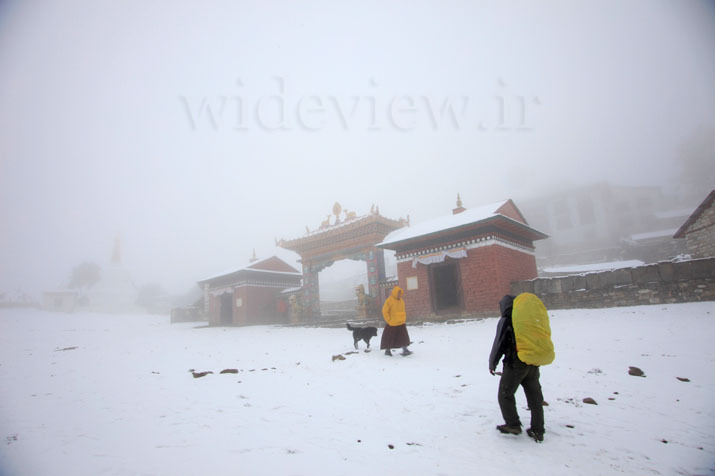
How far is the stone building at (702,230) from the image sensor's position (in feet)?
46.4

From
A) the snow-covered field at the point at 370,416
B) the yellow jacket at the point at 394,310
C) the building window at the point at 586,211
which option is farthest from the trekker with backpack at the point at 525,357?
the building window at the point at 586,211

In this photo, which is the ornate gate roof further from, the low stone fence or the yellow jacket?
the yellow jacket

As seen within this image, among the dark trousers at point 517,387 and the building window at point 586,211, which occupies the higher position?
the building window at point 586,211

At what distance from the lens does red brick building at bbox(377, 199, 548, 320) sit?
46.1ft

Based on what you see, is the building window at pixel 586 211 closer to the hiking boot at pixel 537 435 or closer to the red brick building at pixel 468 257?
the red brick building at pixel 468 257

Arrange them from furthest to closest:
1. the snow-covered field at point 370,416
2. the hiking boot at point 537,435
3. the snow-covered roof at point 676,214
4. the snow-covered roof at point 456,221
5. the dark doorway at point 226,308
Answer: the snow-covered roof at point 676,214, the dark doorway at point 226,308, the snow-covered roof at point 456,221, the hiking boot at point 537,435, the snow-covered field at point 370,416

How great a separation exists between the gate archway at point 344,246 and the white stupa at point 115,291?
48109 mm

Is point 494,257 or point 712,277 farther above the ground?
point 494,257

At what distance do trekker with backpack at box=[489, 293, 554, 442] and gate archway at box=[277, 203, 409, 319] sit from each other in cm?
1487

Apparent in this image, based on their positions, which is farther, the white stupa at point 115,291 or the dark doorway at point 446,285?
the white stupa at point 115,291

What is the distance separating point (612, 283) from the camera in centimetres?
1187

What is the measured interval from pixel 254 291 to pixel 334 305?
1257 cm

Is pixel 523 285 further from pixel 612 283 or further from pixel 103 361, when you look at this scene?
pixel 103 361

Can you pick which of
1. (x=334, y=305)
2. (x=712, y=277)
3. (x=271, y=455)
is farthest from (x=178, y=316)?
(x=712, y=277)
